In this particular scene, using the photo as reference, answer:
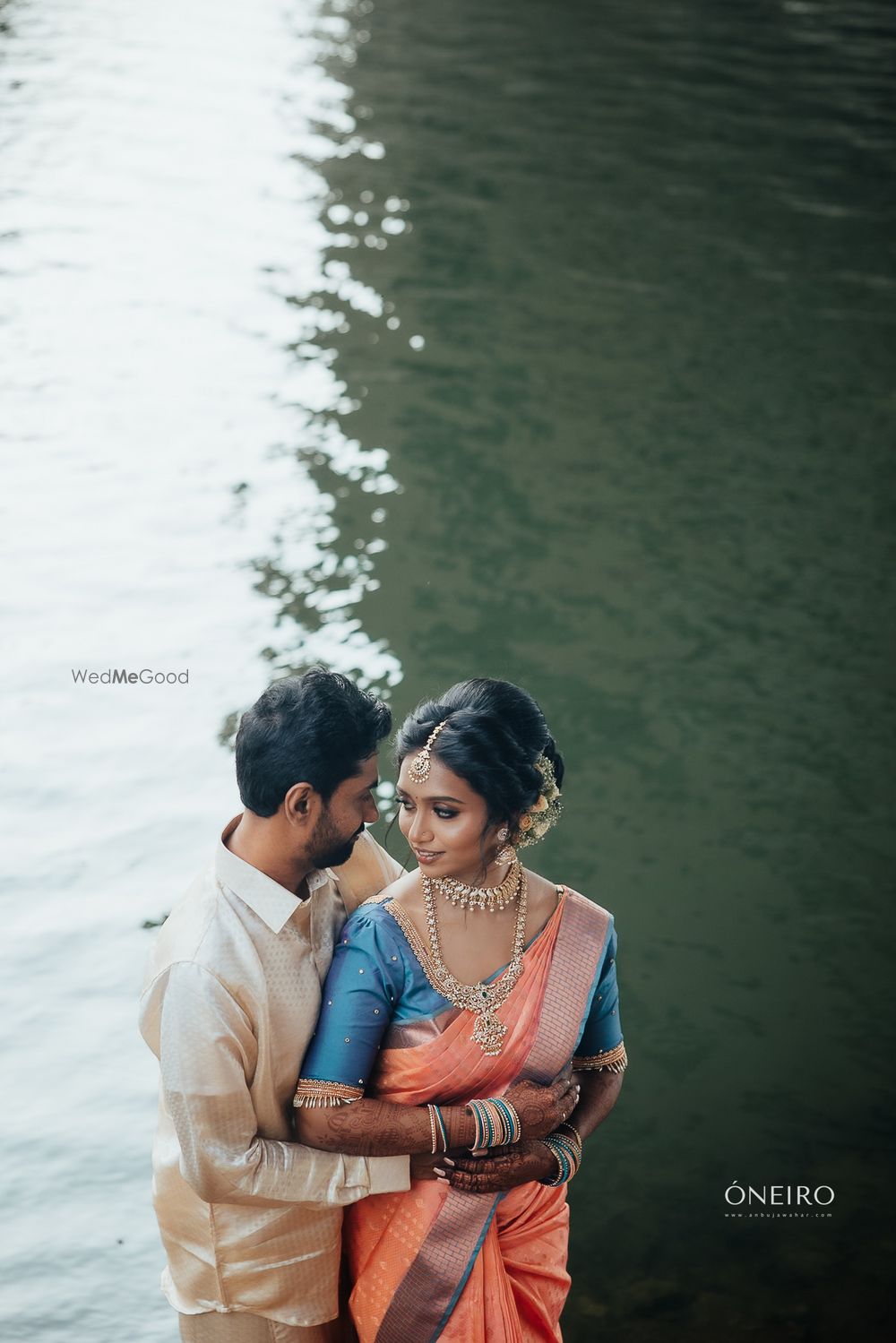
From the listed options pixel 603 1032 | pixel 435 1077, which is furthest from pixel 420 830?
pixel 603 1032

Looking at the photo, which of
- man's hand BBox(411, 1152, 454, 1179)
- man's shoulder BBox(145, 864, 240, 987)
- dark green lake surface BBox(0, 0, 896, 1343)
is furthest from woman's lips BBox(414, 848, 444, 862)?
dark green lake surface BBox(0, 0, 896, 1343)

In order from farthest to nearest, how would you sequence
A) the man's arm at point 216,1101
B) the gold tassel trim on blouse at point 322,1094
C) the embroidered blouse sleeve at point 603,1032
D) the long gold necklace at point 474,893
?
the embroidered blouse sleeve at point 603,1032 → the long gold necklace at point 474,893 → the gold tassel trim on blouse at point 322,1094 → the man's arm at point 216,1101

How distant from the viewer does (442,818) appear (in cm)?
203

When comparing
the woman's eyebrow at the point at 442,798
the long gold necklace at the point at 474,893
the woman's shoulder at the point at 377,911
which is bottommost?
the woman's shoulder at the point at 377,911

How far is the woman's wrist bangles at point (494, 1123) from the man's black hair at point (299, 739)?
0.50m

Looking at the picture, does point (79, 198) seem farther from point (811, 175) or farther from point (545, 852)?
point (545, 852)

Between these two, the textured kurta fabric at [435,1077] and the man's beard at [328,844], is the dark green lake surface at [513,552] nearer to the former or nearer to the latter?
the textured kurta fabric at [435,1077]

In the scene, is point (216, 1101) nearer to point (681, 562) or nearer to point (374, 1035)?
point (374, 1035)

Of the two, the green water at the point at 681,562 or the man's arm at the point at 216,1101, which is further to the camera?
the green water at the point at 681,562

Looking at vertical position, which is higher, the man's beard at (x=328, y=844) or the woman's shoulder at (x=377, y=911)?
the man's beard at (x=328, y=844)

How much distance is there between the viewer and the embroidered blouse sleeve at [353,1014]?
1996 mm

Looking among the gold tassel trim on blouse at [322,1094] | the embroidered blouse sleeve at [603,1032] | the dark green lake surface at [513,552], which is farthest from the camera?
the dark green lake surface at [513,552]

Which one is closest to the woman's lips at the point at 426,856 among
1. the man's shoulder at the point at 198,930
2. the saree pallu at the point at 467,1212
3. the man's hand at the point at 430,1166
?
the saree pallu at the point at 467,1212

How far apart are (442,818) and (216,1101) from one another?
49cm
